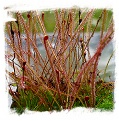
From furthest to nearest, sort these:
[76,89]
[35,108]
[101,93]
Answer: [101,93]
[35,108]
[76,89]

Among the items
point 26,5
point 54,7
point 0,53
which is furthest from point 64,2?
point 0,53

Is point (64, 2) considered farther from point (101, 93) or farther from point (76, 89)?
point (101, 93)

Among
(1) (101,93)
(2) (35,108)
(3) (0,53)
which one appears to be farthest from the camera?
(1) (101,93)

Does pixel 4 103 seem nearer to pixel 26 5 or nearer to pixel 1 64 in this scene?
pixel 1 64

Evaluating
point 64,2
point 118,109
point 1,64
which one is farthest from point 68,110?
point 64,2

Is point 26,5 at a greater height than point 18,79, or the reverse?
point 26,5

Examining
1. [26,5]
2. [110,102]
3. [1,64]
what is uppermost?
[26,5]

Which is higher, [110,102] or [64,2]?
[64,2]

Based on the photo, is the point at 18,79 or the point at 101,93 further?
the point at 101,93

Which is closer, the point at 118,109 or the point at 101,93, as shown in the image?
the point at 118,109
